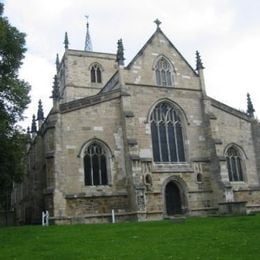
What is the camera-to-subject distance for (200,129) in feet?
102

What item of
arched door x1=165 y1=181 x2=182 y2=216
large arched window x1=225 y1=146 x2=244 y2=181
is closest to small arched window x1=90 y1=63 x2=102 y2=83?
large arched window x1=225 y1=146 x2=244 y2=181

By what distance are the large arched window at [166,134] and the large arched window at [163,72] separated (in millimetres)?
1739

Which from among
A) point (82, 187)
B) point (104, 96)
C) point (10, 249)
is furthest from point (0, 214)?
point (10, 249)

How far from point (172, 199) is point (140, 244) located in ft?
49.7

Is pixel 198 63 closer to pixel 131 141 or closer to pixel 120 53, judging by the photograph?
pixel 120 53

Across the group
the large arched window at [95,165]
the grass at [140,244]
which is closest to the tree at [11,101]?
the grass at [140,244]

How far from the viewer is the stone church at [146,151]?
84.8 ft

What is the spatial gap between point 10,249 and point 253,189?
22.0 m

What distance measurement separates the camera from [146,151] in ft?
92.4

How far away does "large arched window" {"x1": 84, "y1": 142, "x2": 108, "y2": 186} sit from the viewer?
26609 mm

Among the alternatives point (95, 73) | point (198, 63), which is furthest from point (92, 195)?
point (95, 73)

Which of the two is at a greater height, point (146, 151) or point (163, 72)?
point (163, 72)

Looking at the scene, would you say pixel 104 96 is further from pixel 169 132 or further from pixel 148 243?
pixel 148 243

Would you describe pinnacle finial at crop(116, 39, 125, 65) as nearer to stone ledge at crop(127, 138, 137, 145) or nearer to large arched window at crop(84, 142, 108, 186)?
stone ledge at crop(127, 138, 137, 145)
